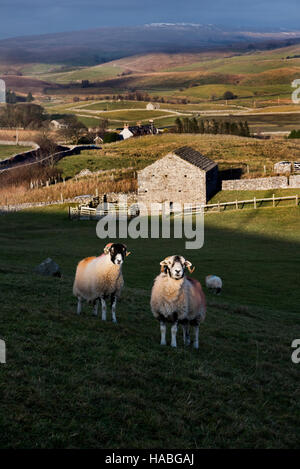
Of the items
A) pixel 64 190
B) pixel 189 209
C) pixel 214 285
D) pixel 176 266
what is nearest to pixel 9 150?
pixel 64 190

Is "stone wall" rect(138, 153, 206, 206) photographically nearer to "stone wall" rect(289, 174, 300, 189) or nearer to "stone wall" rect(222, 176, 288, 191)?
"stone wall" rect(222, 176, 288, 191)

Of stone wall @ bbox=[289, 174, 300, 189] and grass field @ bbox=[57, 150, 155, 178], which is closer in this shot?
stone wall @ bbox=[289, 174, 300, 189]

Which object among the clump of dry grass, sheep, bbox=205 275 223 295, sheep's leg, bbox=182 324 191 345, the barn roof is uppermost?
sheep's leg, bbox=182 324 191 345

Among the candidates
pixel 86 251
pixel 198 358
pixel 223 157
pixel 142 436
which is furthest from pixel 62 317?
pixel 223 157

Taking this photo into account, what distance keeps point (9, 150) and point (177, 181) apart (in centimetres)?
6762

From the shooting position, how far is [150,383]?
34.0ft

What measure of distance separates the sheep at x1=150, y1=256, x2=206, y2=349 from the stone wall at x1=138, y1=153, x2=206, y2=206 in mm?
48141

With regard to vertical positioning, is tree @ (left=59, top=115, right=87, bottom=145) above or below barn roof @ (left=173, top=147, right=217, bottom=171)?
below

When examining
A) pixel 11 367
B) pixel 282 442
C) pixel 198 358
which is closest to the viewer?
pixel 282 442

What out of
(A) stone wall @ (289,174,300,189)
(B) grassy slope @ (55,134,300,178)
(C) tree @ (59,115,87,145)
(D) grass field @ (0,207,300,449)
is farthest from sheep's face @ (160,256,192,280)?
(C) tree @ (59,115,87,145)

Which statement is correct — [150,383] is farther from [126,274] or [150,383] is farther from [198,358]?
[126,274]

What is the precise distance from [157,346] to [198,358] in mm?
948

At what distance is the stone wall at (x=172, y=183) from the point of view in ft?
201

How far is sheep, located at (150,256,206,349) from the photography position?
12780mm
